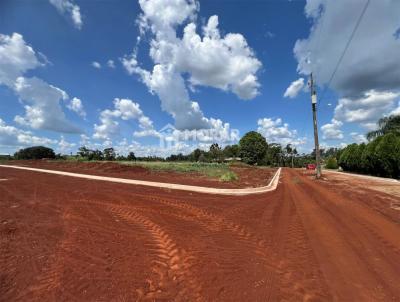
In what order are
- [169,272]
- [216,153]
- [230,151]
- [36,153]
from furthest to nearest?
[230,151], [216,153], [36,153], [169,272]

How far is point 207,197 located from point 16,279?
8623 millimetres

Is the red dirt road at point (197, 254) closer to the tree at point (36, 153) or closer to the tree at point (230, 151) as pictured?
the tree at point (36, 153)

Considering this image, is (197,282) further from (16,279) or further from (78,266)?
(16,279)

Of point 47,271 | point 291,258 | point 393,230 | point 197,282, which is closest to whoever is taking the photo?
point 197,282

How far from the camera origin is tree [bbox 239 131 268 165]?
256 ft

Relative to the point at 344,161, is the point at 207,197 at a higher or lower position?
lower

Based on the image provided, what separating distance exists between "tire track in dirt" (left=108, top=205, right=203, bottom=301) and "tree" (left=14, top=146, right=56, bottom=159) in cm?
8932

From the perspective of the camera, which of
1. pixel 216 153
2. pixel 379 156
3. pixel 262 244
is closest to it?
pixel 262 244

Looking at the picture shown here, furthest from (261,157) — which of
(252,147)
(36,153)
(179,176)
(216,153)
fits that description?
(36,153)

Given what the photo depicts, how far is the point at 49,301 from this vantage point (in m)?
3.43

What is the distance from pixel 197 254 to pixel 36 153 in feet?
303

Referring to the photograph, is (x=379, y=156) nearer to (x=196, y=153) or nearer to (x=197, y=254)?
(x=197, y=254)

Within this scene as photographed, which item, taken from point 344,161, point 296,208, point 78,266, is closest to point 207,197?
point 296,208

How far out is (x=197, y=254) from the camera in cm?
504
